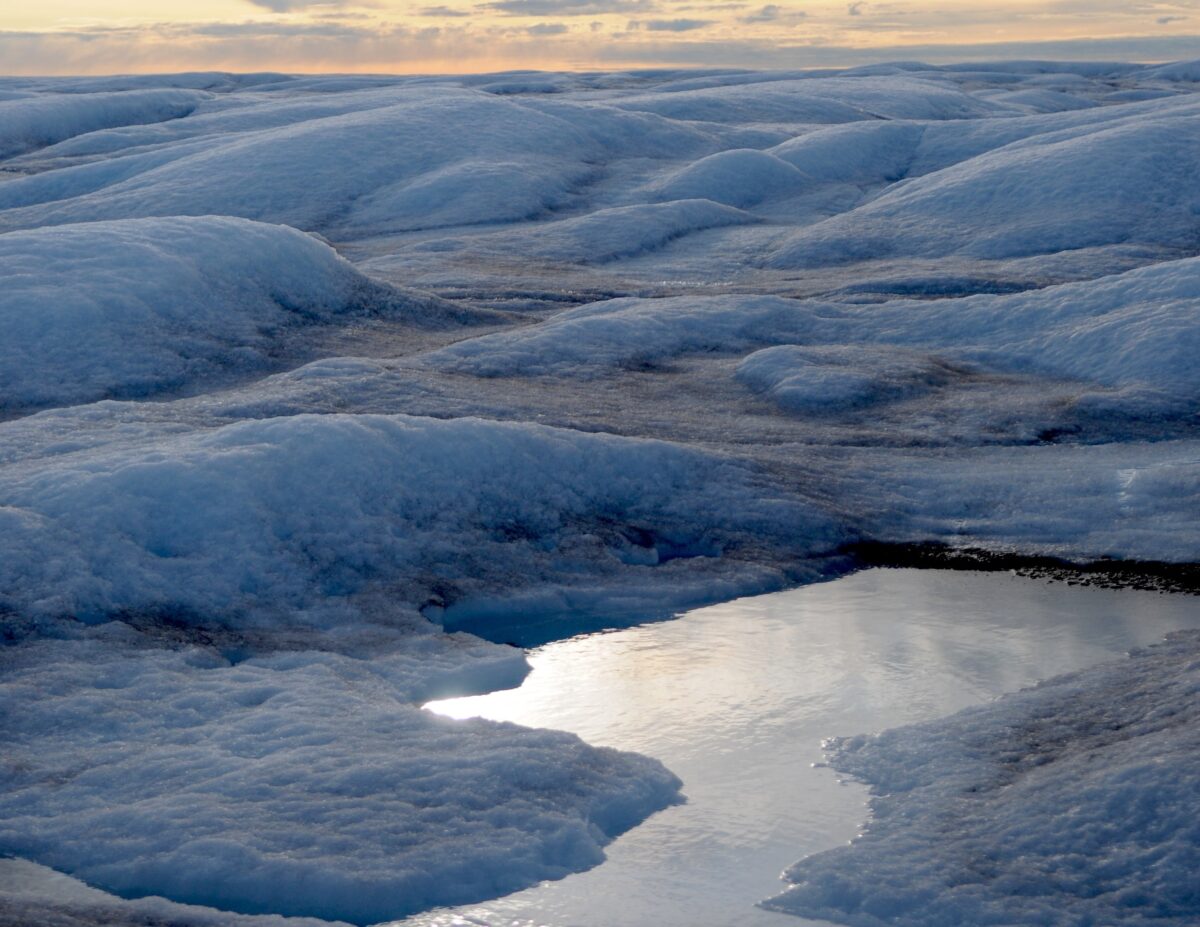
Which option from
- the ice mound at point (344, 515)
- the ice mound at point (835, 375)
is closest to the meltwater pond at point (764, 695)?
the ice mound at point (344, 515)

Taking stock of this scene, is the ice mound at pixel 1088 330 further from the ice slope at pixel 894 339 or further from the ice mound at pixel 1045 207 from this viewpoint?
the ice mound at pixel 1045 207

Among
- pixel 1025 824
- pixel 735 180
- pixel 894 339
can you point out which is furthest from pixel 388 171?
pixel 1025 824

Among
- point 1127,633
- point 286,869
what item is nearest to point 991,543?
point 1127,633

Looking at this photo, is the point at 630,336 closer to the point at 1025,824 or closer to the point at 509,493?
the point at 509,493

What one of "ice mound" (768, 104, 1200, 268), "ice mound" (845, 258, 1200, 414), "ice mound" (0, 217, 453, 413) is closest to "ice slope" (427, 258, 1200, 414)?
"ice mound" (845, 258, 1200, 414)

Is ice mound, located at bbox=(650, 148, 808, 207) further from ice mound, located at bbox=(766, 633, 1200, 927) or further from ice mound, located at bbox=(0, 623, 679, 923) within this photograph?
ice mound, located at bbox=(766, 633, 1200, 927)

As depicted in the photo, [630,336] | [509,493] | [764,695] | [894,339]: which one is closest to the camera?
[764,695]
